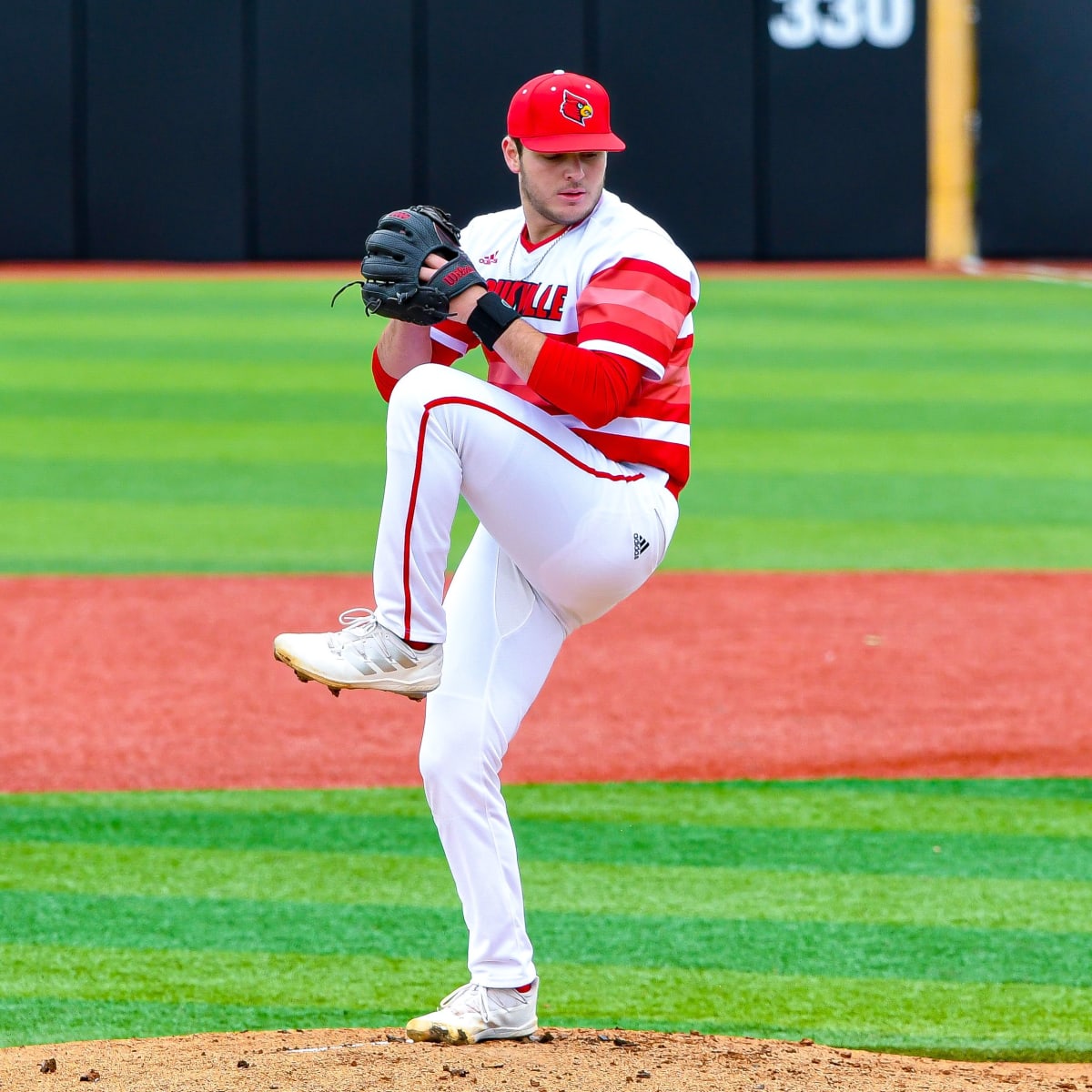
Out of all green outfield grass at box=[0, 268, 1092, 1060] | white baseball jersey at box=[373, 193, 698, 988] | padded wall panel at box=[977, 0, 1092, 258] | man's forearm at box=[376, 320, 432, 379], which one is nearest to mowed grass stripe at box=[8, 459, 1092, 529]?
green outfield grass at box=[0, 268, 1092, 1060]

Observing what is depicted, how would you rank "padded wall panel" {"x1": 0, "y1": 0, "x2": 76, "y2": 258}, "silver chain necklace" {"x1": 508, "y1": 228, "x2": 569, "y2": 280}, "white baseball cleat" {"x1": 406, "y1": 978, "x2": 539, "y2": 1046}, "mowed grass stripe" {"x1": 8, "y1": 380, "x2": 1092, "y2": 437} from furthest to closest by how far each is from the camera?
"padded wall panel" {"x1": 0, "y1": 0, "x2": 76, "y2": 258}
"mowed grass stripe" {"x1": 8, "y1": 380, "x2": 1092, "y2": 437}
"silver chain necklace" {"x1": 508, "y1": 228, "x2": 569, "y2": 280}
"white baseball cleat" {"x1": 406, "y1": 978, "x2": 539, "y2": 1046}

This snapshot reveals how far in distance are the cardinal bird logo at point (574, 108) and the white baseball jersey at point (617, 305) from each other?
0.17 meters

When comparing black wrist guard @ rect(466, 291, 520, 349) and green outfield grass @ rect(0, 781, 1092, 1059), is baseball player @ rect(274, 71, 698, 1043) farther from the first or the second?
green outfield grass @ rect(0, 781, 1092, 1059)

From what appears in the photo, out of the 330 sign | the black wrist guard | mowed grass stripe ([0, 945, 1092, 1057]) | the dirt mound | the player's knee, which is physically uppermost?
the 330 sign

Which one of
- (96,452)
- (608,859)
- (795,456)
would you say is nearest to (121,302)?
(96,452)

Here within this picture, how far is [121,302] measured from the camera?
2091 centimetres

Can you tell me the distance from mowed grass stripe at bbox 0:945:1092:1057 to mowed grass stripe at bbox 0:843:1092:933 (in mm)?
408

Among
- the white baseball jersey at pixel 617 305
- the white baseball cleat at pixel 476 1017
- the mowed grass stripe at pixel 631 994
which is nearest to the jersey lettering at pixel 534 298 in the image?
the white baseball jersey at pixel 617 305

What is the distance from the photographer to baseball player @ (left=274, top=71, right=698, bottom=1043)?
364 cm

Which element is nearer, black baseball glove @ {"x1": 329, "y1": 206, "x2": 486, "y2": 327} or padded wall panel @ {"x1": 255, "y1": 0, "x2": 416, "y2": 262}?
black baseball glove @ {"x1": 329, "y1": 206, "x2": 486, "y2": 327}

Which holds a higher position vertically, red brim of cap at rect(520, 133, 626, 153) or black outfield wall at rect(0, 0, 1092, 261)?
black outfield wall at rect(0, 0, 1092, 261)

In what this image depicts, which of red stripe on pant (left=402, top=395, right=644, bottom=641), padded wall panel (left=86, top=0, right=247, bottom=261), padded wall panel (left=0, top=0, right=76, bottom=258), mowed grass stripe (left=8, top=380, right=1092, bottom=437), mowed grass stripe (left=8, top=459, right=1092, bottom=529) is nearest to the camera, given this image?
red stripe on pant (left=402, top=395, right=644, bottom=641)

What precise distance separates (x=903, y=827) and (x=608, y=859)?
100 centimetres

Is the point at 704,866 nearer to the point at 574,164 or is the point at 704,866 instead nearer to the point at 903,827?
the point at 903,827
